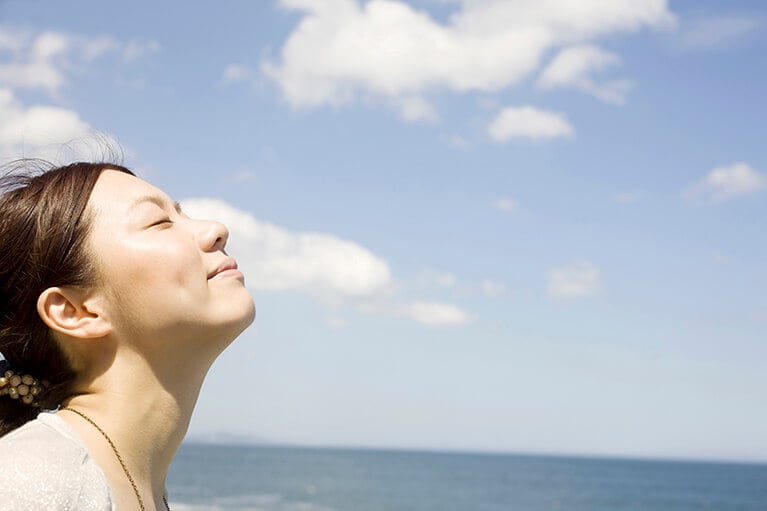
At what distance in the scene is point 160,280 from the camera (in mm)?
2025

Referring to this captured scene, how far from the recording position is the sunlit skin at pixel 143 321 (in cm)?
203

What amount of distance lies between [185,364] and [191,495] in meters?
56.8

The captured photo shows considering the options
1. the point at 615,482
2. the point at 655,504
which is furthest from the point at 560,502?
the point at 615,482

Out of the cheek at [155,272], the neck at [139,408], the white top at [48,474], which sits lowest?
the white top at [48,474]

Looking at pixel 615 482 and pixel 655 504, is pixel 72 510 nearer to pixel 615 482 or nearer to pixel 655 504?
pixel 655 504

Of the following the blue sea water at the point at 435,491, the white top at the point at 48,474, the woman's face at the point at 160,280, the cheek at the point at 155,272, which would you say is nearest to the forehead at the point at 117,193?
the woman's face at the point at 160,280

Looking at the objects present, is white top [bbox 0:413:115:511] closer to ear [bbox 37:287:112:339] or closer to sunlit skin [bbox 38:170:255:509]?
sunlit skin [bbox 38:170:255:509]

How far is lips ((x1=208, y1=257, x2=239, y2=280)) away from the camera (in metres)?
2.10

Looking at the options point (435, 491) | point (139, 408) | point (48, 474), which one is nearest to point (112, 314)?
point (139, 408)

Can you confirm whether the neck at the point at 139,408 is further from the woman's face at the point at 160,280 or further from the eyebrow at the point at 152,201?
the eyebrow at the point at 152,201

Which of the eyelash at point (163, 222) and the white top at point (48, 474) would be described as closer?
the white top at point (48, 474)

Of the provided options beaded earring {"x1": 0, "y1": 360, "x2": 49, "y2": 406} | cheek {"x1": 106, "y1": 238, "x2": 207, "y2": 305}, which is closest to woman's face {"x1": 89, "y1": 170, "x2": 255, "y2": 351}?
cheek {"x1": 106, "y1": 238, "x2": 207, "y2": 305}

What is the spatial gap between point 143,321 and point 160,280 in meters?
0.11

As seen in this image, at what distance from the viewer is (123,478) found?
1942mm
